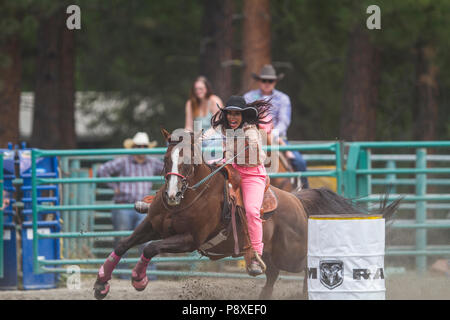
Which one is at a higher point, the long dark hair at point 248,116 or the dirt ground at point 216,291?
the long dark hair at point 248,116

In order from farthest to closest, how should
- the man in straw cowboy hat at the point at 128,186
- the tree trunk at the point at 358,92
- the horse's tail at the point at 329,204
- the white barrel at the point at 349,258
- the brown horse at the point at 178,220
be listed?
the tree trunk at the point at 358,92, the man in straw cowboy hat at the point at 128,186, the horse's tail at the point at 329,204, the brown horse at the point at 178,220, the white barrel at the point at 349,258

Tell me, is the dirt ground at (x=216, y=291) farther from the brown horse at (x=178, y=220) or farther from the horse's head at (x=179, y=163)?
the horse's head at (x=179, y=163)

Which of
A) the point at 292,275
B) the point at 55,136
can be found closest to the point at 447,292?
the point at 292,275

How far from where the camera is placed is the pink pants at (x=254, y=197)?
7309 millimetres

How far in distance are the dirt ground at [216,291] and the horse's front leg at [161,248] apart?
1.38m

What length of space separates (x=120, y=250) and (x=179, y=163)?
92 cm

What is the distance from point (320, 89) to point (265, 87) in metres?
13.7

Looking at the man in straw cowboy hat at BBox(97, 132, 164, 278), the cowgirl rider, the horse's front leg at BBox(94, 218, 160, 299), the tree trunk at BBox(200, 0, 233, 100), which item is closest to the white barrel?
the cowgirl rider

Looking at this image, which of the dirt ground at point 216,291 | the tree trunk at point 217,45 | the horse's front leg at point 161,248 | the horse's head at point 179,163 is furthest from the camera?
the tree trunk at point 217,45

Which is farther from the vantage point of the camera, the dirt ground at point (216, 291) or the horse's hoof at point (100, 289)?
the dirt ground at point (216, 291)

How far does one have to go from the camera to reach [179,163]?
6824mm

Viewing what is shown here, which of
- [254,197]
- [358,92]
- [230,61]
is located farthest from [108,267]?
[358,92]

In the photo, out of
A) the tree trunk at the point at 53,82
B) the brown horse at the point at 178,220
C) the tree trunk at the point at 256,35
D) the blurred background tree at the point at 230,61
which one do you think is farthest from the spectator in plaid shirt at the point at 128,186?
the tree trunk at the point at 53,82

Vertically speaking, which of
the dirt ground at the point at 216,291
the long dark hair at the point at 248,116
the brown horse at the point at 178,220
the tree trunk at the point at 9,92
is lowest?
the dirt ground at the point at 216,291
